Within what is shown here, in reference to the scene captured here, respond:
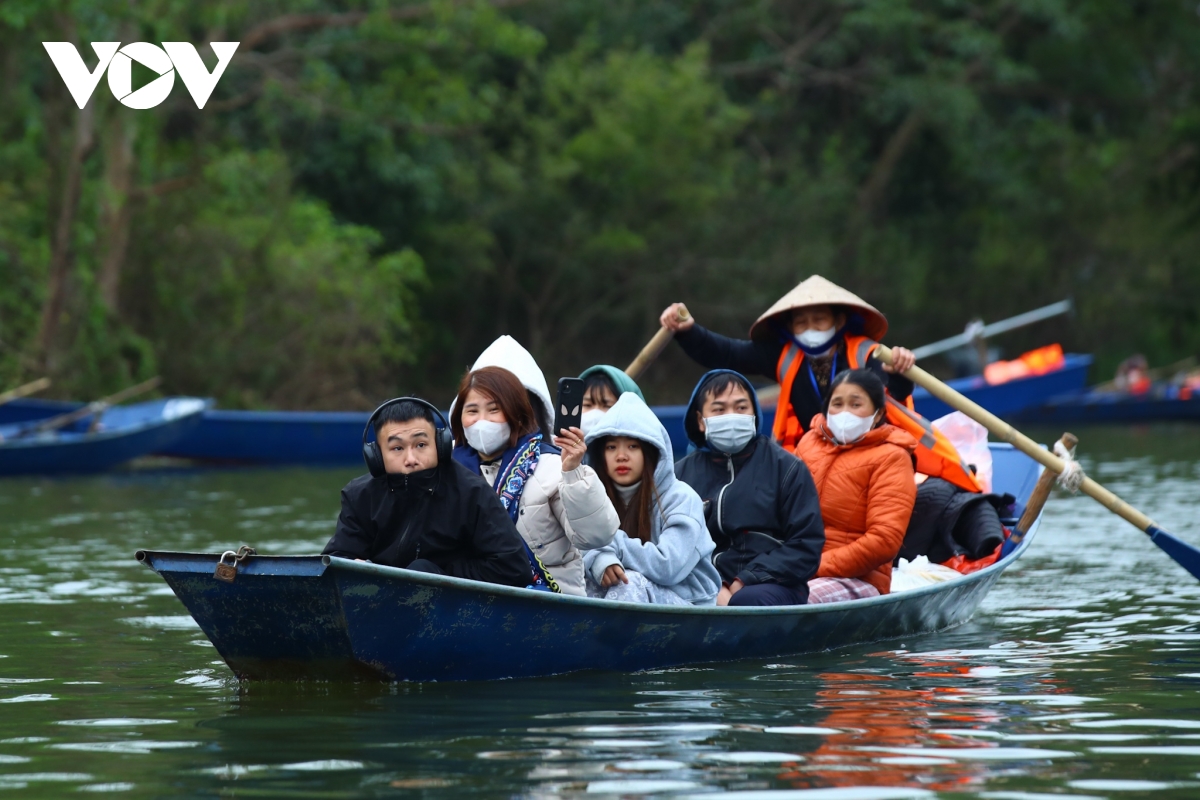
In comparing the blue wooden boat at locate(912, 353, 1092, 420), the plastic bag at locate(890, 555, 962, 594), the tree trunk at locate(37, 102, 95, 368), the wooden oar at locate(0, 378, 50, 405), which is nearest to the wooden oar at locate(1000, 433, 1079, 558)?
the plastic bag at locate(890, 555, 962, 594)

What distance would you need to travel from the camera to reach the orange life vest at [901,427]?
8.10 metres

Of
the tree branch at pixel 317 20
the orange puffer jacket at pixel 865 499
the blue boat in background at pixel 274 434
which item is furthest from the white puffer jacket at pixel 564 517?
the tree branch at pixel 317 20

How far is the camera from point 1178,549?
318 inches

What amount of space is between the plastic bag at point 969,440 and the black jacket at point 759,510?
234 centimetres

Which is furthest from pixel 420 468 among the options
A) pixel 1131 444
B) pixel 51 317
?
pixel 1131 444

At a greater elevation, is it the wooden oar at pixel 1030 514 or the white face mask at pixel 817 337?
the white face mask at pixel 817 337

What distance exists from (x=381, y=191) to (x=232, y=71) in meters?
2.50

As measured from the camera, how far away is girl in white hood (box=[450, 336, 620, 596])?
19.0 ft

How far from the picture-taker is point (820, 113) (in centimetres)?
2925

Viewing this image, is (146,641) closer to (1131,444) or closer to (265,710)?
(265,710)

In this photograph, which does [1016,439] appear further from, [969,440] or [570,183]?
[570,183]

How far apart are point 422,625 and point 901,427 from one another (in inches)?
126

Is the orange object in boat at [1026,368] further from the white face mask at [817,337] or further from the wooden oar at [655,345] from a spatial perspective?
the white face mask at [817,337]

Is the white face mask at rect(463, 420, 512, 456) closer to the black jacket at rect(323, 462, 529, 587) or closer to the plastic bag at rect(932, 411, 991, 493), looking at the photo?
the black jacket at rect(323, 462, 529, 587)
